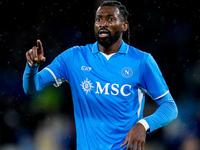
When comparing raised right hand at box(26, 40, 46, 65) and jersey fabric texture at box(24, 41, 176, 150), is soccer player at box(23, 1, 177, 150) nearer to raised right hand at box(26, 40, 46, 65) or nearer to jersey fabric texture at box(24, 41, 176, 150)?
jersey fabric texture at box(24, 41, 176, 150)

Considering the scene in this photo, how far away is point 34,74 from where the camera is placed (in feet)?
8.21

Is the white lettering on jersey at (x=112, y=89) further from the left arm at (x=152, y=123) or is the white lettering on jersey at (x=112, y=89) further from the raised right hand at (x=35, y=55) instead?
the raised right hand at (x=35, y=55)

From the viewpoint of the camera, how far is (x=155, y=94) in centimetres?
263

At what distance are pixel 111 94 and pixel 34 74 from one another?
0.65 metres

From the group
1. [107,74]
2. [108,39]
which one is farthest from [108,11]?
[107,74]

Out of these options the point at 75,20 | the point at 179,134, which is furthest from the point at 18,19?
the point at 179,134

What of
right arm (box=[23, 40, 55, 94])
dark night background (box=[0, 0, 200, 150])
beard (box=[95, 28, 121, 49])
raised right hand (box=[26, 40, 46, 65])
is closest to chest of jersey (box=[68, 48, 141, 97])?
beard (box=[95, 28, 121, 49])

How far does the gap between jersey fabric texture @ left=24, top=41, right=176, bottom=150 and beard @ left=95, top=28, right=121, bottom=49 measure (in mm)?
176

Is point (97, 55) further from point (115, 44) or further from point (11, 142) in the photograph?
point (11, 142)

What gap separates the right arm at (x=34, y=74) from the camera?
2.33 m

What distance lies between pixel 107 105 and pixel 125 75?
297 mm

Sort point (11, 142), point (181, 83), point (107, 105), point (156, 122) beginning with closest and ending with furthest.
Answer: point (156, 122), point (107, 105), point (11, 142), point (181, 83)

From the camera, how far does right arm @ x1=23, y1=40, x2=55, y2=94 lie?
91.7 inches

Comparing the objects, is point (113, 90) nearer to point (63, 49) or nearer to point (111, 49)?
point (111, 49)
